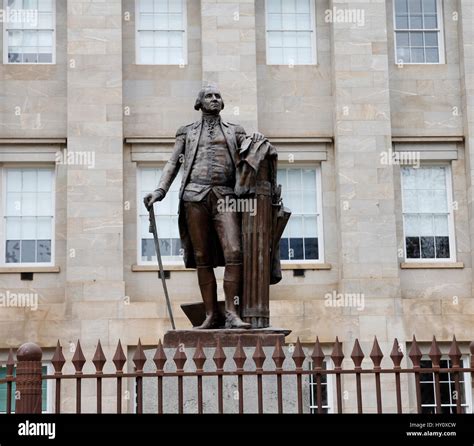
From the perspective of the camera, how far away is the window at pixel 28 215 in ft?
81.2

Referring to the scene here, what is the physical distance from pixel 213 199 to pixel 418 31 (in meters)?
15.8

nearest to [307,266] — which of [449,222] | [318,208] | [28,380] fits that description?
[318,208]

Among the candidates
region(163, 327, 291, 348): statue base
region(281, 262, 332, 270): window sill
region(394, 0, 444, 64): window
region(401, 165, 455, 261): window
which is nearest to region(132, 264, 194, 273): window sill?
region(281, 262, 332, 270): window sill

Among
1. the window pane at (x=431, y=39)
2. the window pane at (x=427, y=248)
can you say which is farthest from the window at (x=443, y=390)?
the window pane at (x=431, y=39)

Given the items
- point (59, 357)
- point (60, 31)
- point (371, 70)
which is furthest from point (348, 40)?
point (59, 357)

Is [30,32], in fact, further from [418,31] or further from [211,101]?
[211,101]

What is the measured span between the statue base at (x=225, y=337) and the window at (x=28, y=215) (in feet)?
45.4

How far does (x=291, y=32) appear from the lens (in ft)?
85.7

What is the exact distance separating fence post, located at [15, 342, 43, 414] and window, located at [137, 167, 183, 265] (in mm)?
15159

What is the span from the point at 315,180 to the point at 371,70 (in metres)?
2.88

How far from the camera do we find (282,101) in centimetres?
2545
